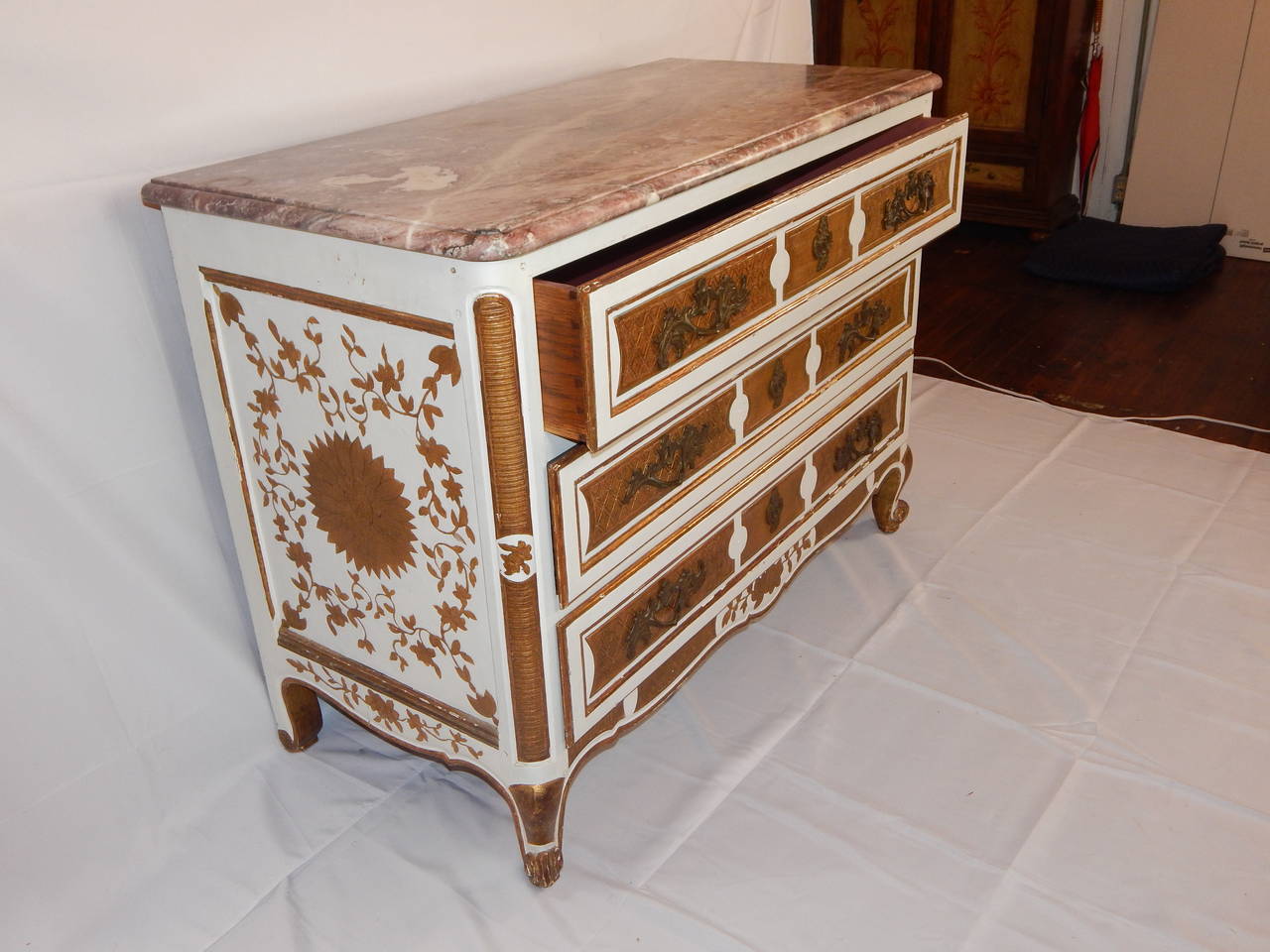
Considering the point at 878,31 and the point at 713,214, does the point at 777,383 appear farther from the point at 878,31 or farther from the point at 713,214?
the point at 878,31

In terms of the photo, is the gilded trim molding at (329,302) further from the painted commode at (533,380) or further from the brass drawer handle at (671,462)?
the brass drawer handle at (671,462)

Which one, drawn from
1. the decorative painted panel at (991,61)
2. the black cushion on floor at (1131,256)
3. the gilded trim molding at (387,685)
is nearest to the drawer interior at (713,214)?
the gilded trim molding at (387,685)

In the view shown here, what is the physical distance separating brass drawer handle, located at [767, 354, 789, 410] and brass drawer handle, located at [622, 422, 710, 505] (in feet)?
0.49

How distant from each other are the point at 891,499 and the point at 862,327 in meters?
0.45

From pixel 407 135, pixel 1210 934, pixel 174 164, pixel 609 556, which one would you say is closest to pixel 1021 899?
pixel 1210 934

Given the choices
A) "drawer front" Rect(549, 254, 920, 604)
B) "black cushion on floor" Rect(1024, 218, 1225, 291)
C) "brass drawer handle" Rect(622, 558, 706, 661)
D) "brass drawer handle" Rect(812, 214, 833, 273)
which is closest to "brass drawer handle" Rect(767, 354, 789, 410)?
"drawer front" Rect(549, 254, 920, 604)

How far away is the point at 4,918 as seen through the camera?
1.30 meters

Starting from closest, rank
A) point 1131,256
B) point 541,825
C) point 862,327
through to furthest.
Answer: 1. point 541,825
2. point 862,327
3. point 1131,256

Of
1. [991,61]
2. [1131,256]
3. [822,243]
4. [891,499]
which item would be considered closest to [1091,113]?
[991,61]

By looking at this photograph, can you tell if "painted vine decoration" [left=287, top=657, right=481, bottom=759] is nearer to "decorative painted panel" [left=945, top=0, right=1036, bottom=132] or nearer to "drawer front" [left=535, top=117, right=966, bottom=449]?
"drawer front" [left=535, top=117, right=966, bottom=449]

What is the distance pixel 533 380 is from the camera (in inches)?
41.7

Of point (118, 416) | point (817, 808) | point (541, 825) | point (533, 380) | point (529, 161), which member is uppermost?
point (529, 161)

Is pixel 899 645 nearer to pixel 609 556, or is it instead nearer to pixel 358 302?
pixel 609 556

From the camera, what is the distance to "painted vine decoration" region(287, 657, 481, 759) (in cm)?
132
